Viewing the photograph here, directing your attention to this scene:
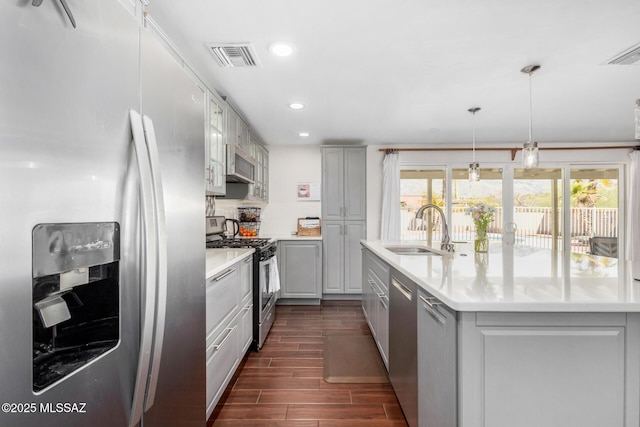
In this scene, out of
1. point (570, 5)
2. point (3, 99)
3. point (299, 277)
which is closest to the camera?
point (3, 99)

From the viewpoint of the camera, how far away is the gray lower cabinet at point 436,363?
1.12 m

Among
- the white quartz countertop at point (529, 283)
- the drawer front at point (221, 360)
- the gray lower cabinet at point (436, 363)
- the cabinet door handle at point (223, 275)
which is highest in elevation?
the white quartz countertop at point (529, 283)

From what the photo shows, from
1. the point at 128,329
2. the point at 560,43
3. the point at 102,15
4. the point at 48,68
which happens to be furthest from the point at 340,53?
the point at 128,329

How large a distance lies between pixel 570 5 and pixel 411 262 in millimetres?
1669

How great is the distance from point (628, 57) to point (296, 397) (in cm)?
337

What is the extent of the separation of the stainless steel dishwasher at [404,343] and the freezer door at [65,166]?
1.27 meters

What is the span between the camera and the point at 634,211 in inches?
190

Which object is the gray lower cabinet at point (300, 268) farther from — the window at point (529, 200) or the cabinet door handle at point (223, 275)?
the cabinet door handle at point (223, 275)

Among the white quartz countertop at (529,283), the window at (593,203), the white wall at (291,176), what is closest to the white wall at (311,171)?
the white wall at (291,176)

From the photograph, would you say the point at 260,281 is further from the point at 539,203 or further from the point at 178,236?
the point at 539,203

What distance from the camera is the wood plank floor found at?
1.84 meters

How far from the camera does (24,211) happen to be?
53 cm

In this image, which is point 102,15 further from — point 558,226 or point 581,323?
point 558,226

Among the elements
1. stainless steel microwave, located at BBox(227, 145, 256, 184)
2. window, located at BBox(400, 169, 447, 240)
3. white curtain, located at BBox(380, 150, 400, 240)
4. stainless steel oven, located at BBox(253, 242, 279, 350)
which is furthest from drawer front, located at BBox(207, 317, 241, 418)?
window, located at BBox(400, 169, 447, 240)
